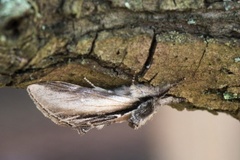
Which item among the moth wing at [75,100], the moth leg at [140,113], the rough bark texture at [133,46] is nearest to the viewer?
the rough bark texture at [133,46]

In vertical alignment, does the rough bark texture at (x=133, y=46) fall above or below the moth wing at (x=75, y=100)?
above

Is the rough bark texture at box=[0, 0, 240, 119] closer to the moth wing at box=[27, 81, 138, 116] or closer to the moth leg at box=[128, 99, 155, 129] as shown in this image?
the moth wing at box=[27, 81, 138, 116]

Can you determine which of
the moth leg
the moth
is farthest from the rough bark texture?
the moth leg

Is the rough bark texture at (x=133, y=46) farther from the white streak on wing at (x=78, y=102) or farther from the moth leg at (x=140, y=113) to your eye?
the moth leg at (x=140, y=113)

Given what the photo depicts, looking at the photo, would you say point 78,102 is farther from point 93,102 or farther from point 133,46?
point 133,46

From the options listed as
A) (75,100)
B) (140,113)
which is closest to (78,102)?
(75,100)

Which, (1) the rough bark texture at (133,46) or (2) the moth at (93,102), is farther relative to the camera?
(2) the moth at (93,102)

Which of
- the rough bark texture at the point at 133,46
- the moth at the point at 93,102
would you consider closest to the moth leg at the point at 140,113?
the moth at the point at 93,102

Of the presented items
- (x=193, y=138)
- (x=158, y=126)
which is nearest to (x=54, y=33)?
(x=158, y=126)
